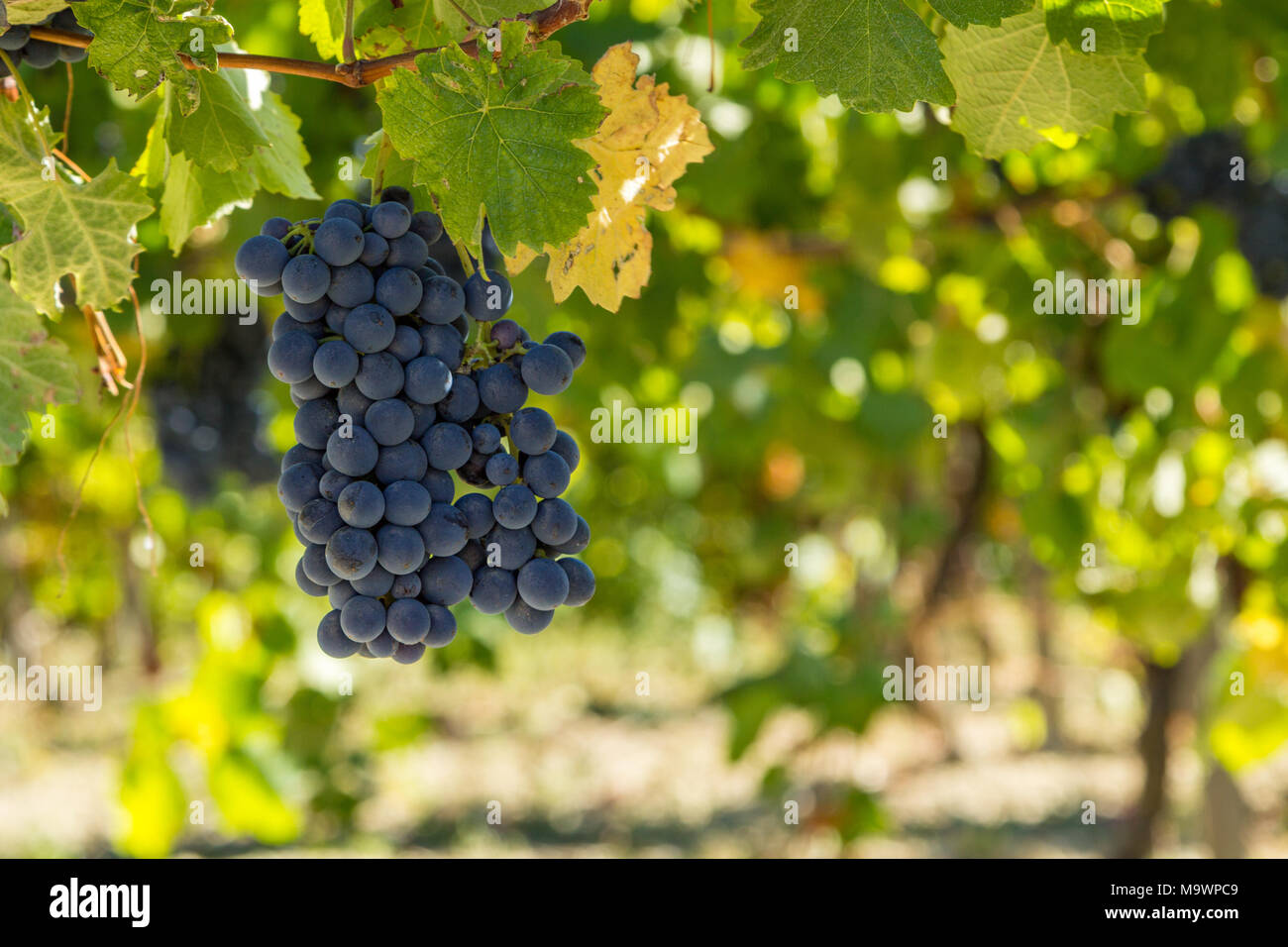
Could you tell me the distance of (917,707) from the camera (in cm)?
933

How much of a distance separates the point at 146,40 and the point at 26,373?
0.42 meters

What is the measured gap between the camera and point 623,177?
112 centimetres

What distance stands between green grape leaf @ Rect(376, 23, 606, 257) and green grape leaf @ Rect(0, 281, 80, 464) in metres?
0.52

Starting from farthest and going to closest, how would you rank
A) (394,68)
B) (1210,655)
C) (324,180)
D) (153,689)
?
(153,689) < (1210,655) < (324,180) < (394,68)

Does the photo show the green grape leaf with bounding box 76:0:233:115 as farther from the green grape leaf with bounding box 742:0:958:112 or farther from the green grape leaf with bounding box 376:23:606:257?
the green grape leaf with bounding box 742:0:958:112

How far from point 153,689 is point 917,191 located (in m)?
4.04

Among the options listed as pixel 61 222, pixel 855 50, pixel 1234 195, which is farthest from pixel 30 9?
pixel 1234 195

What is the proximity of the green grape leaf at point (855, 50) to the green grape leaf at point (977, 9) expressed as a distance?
0.09ft

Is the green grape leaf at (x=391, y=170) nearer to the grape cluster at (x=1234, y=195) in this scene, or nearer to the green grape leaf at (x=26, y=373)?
the green grape leaf at (x=26, y=373)

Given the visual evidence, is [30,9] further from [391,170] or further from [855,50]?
[855,50]

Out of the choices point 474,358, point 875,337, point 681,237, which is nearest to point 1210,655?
point 875,337

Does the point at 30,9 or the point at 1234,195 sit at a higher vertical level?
the point at 1234,195

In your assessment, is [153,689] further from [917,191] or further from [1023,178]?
[1023,178]

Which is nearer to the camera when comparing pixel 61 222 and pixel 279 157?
pixel 61 222
